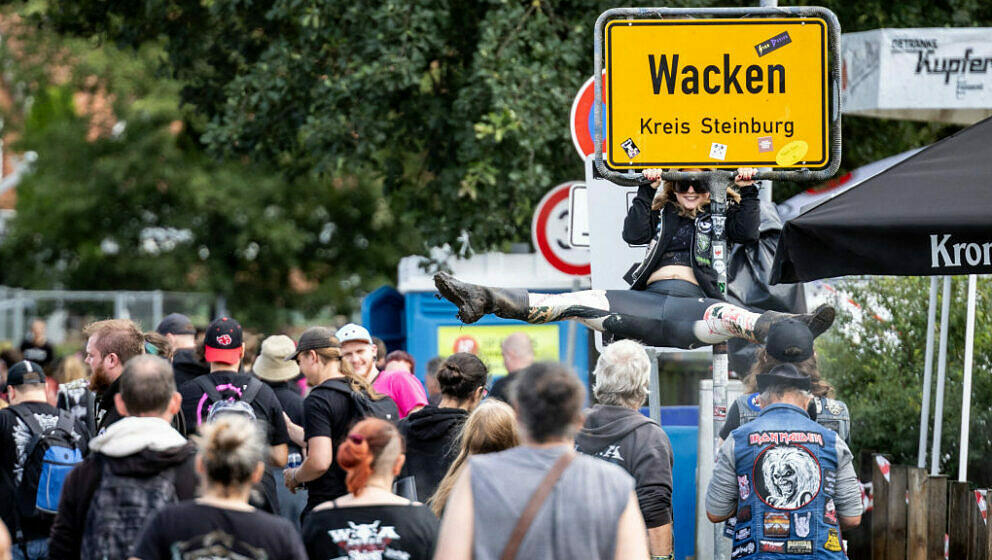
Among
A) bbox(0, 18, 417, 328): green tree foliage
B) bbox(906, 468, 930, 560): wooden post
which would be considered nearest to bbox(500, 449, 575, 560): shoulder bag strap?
bbox(906, 468, 930, 560): wooden post

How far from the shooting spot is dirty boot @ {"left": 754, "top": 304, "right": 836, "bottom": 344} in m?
6.11

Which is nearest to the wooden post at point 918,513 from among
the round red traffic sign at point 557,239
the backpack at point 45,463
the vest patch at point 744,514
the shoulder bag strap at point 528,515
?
the vest patch at point 744,514

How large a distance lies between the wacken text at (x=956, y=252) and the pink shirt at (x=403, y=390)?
11.3 feet

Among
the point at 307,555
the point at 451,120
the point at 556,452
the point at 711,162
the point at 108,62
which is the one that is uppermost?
the point at 108,62

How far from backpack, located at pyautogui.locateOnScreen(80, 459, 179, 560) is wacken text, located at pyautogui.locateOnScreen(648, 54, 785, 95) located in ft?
9.67

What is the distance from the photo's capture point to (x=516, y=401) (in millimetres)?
4258

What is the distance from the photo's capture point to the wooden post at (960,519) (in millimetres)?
7602

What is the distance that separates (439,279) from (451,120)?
6484 mm

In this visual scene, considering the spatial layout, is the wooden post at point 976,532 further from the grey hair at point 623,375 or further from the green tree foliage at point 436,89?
the green tree foliage at point 436,89

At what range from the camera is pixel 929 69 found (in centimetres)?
1074

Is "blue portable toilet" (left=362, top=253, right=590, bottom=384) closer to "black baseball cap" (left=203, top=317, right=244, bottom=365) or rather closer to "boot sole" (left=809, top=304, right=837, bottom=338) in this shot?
"black baseball cap" (left=203, top=317, right=244, bottom=365)

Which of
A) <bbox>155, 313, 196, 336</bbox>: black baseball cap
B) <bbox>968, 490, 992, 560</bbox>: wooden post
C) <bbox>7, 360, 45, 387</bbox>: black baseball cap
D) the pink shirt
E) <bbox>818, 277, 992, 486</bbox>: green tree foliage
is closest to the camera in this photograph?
<bbox>7, 360, 45, 387</bbox>: black baseball cap

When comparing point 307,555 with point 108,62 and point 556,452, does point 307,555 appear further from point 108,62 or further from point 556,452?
point 108,62

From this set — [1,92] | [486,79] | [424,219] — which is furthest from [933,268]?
[1,92]
